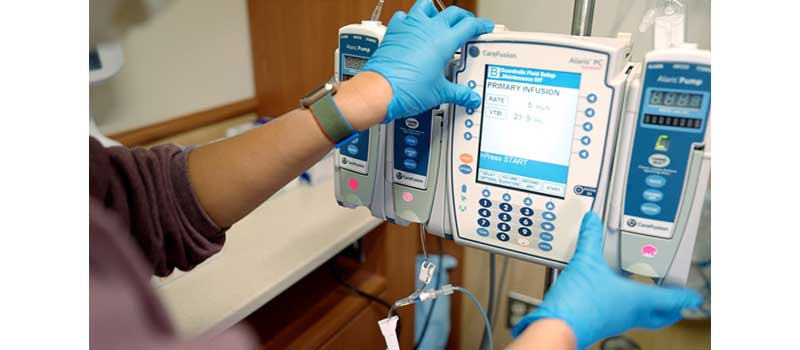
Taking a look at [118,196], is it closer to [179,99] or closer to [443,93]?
[443,93]

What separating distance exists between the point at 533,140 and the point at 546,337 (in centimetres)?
25

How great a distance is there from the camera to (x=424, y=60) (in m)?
0.71

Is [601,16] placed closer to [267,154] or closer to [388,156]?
[388,156]

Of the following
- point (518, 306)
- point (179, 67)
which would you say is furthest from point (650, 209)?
point (179, 67)

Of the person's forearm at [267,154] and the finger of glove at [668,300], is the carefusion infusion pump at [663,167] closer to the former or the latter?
the finger of glove at [668,300]

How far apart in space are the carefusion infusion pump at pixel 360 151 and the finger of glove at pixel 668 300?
399 mm

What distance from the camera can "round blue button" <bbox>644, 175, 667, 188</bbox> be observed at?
0.61 metres

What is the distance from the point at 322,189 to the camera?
1413 mm

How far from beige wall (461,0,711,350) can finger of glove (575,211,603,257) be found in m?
0.35

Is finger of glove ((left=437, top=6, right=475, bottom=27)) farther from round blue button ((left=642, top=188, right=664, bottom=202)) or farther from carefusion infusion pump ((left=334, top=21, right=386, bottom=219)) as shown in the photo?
round blue button ((left=642, top=188, right=664, bottom=202))

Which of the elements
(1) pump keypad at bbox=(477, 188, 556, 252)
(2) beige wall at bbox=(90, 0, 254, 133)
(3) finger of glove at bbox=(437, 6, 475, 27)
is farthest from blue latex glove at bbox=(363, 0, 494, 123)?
(2) beige wall at bbox=(90, 0, 254, 133)

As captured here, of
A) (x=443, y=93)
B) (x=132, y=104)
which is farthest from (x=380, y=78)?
(x=132, y=104)

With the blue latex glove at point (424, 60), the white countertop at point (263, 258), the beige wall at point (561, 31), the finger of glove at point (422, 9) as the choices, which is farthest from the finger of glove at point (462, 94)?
the white countertop at point (263, 258)

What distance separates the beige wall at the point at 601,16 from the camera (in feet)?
2.99
